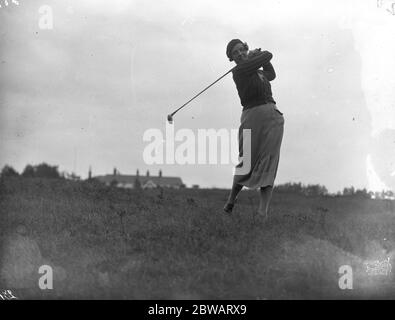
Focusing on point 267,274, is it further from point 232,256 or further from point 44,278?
point 44,278

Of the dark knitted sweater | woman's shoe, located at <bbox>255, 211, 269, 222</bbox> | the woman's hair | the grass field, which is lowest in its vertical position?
the grass field

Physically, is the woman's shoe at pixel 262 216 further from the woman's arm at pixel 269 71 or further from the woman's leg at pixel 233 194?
the woman's arm at pixel 269 71

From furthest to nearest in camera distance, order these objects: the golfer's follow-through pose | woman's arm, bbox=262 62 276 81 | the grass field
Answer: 1. woman's arm, bbox=262 62 276 81
2. the golfer's follow-through pose
3. the grass field

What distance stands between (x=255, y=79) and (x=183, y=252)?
350cm

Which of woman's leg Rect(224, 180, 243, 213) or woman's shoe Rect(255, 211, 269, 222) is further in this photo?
woman's leg Rect(224, 180, 243, 213)

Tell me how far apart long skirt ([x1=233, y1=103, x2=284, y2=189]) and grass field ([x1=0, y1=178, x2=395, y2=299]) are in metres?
0.72

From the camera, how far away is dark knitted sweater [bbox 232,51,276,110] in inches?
381

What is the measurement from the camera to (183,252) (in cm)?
795

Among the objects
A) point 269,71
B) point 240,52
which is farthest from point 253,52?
point 269,71

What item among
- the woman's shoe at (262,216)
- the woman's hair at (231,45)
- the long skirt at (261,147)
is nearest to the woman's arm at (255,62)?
the woman's hair at (231,45)

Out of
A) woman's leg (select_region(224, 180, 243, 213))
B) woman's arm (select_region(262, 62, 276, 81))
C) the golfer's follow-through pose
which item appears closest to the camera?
the golfer's follow-through pose

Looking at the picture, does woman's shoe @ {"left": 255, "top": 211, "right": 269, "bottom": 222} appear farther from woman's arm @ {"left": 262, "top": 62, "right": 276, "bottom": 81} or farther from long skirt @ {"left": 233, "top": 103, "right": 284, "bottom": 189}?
woman's arm @ {"left": 262, "top": 62, "right": 276, "bottom": 81}

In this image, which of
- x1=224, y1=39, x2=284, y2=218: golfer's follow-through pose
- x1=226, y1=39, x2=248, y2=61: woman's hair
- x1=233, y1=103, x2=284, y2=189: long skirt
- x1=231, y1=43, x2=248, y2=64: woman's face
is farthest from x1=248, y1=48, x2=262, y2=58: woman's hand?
x1=233, y1=103, x2=284, y2=189: long skirt
